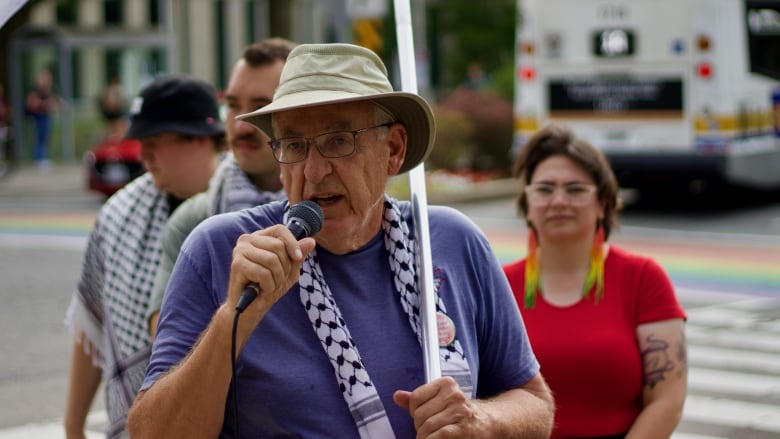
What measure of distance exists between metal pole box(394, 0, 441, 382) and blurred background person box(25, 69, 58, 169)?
2555 centimetres

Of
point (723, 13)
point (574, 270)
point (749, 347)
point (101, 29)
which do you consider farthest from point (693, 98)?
point (101, 29)

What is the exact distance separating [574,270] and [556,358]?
383 millimetres

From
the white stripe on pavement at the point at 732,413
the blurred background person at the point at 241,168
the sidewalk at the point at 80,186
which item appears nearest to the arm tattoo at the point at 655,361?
the blurred background person at the point at 241,168

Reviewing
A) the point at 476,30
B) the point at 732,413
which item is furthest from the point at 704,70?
the point at 476,30

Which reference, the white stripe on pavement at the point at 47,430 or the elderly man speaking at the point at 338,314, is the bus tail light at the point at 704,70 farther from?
the elderly man speaking at the point at 338,314

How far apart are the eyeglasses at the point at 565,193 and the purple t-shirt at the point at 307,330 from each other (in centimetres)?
154

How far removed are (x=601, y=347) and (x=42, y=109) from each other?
81.3ft

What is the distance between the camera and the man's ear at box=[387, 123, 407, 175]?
10.2ft

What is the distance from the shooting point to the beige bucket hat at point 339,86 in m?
2.90

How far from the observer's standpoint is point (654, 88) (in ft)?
56.4

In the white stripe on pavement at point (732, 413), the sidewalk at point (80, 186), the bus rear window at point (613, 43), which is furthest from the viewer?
the sidewalk at point (80, 186)

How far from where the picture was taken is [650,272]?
439 cm

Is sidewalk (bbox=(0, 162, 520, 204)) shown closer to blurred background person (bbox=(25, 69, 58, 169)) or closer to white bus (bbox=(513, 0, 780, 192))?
blurred background person (bbox=(25, 69, 58, 169))

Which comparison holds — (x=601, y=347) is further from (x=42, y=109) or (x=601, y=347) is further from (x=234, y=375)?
(x=42, y=109)
